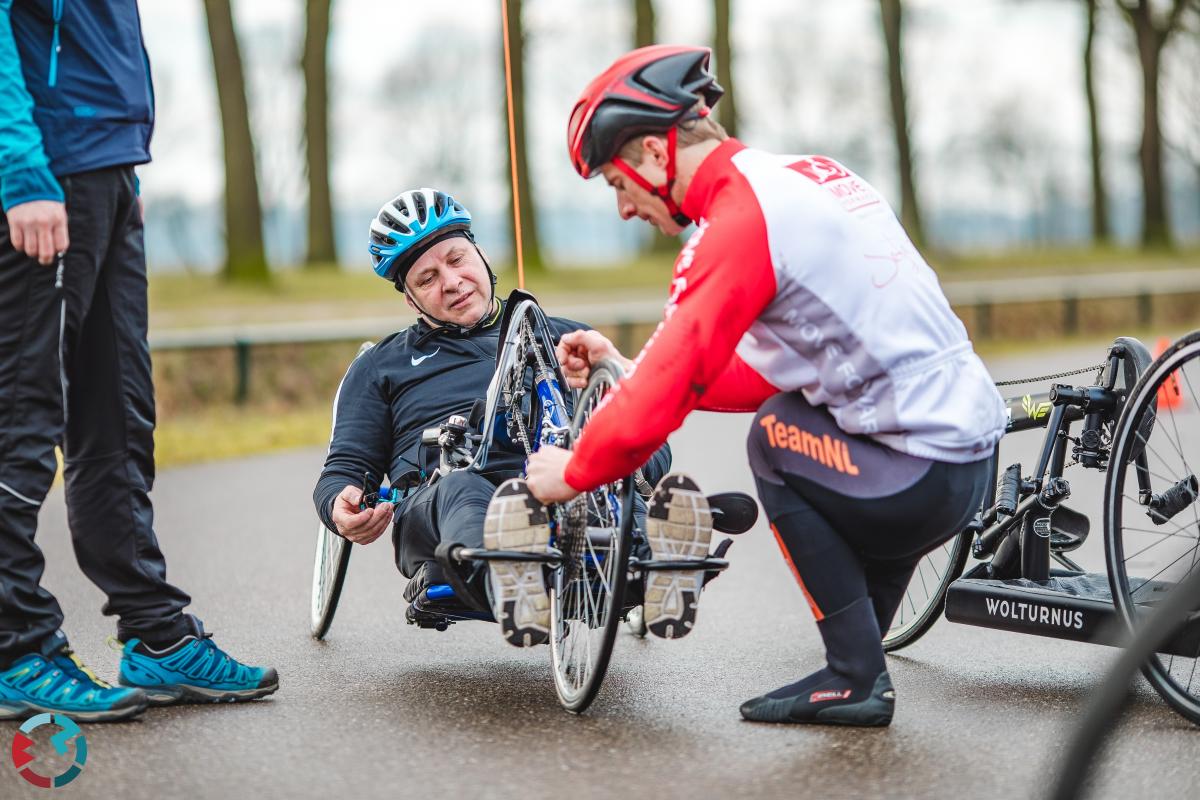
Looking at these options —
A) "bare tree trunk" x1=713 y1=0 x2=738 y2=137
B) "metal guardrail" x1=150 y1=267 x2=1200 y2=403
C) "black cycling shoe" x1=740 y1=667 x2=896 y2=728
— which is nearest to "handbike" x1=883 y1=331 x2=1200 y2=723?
"black cycling shoe" x1=740 y1=667 x2=896 y2=728

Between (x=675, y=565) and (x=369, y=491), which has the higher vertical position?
(x=675, y=565)

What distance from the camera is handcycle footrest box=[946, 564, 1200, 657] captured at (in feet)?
14.4

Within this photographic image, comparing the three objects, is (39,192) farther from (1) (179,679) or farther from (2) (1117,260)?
(2) (1117,260)

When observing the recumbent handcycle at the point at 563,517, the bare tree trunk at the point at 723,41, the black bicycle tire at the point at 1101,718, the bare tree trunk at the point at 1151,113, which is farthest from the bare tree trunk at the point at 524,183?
the black bicycle tire at the point at 1101,718

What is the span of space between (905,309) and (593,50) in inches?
1936

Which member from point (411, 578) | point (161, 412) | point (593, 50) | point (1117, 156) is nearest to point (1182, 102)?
point (1117, 156)

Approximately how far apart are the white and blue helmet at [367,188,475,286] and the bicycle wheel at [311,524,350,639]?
3.15 ft

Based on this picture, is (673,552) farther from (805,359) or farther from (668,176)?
(668,176)

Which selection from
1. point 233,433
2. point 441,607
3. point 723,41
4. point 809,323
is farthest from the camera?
point 723,41

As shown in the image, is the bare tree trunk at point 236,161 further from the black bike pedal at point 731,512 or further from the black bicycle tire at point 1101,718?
the black bicycle tire at point 1101,718

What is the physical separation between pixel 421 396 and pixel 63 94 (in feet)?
5.07

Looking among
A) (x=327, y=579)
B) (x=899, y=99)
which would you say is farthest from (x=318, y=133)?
(x=327, y=579)

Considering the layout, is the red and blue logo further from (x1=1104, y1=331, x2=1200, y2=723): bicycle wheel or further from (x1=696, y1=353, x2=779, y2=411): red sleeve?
(x1=1104, y1=331, x2=1200, y2=723): bicycle wheel

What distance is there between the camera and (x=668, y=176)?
4094mm
